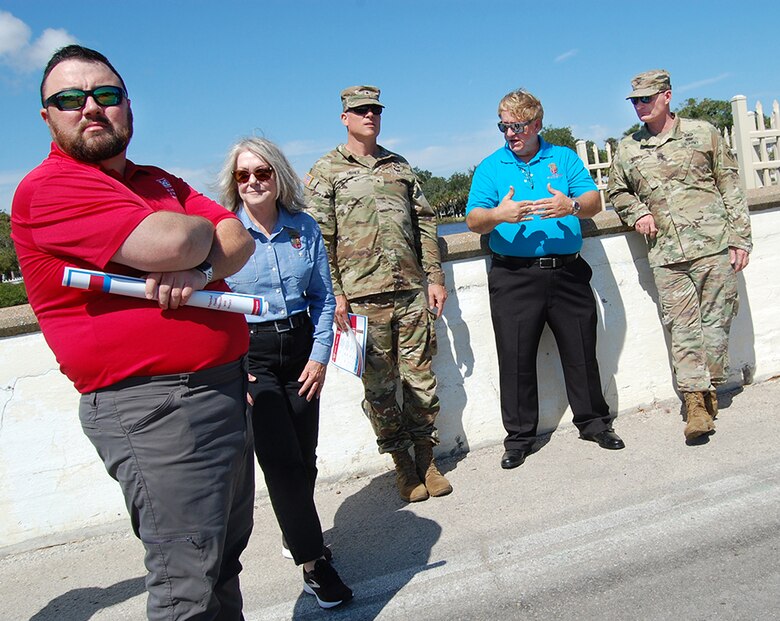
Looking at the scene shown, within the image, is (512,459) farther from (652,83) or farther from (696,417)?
(652,83)

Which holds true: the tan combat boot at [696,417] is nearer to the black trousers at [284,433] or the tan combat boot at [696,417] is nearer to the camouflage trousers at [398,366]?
the camouflage trousers at [398,366]

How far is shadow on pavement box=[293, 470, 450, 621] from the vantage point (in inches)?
124

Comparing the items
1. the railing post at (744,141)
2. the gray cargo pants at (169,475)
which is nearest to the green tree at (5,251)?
the railing post at (744,141)

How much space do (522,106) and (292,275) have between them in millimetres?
2055

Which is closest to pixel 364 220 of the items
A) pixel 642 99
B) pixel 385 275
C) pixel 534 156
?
pixel 385 275

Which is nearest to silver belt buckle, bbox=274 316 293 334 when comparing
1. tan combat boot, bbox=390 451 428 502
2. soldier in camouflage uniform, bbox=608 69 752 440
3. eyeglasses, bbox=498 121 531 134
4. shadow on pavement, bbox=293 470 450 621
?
shadow on pavement, bbox=293 470 450 621

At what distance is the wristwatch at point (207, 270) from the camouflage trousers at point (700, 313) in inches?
141

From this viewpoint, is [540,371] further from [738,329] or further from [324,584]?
[324,584]

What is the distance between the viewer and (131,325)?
2.04 meters

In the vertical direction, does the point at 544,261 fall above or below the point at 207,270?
below

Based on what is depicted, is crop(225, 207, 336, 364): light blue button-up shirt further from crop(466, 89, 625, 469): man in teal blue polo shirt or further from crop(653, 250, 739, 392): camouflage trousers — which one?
crop(653, 250, 739, 392): camouflage trousers

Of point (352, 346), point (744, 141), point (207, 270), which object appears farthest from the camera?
point (744, 141)

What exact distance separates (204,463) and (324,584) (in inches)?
49.6

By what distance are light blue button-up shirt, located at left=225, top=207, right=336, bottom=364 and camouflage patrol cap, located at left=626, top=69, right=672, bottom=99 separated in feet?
8.79
